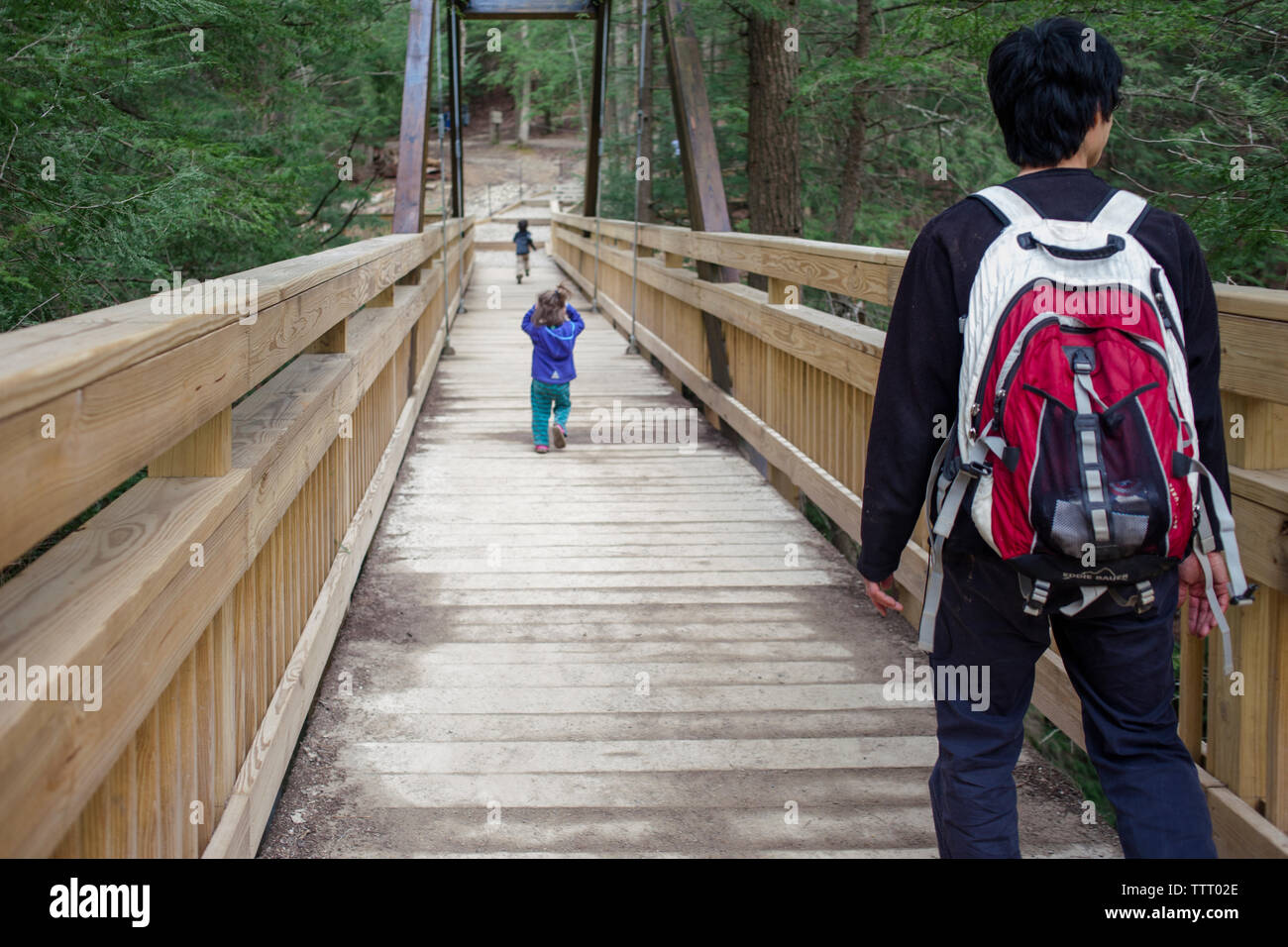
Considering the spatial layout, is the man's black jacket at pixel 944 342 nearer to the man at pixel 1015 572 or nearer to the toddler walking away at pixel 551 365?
the man at pixel 1015 572

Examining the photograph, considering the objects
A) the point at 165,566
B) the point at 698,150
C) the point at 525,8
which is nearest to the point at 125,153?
the point at 698,150

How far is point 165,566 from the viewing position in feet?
5.87

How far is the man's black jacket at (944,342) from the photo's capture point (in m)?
1.96

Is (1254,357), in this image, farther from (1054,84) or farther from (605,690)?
(605,690)

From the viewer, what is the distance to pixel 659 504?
591 centimetres

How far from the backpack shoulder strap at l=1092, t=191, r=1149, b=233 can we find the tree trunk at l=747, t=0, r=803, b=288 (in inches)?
306

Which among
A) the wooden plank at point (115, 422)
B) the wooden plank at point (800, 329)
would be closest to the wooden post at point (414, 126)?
the wooden plank at point (800, 329)

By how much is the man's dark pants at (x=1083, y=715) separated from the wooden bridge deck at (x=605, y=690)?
692 millimetres

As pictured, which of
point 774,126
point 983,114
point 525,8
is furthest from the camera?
point 525,8

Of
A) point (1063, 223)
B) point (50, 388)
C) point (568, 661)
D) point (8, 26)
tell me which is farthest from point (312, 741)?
point (8, 26)

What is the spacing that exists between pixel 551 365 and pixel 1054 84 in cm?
537

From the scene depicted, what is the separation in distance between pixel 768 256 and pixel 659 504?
1.31 metres

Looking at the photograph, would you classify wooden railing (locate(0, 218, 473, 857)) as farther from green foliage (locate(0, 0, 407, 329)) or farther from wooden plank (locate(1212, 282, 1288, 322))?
wooden plank (locate(1212, 282, 1288, 322))
